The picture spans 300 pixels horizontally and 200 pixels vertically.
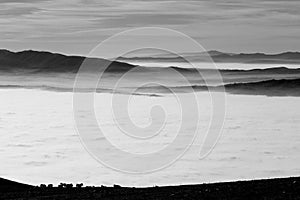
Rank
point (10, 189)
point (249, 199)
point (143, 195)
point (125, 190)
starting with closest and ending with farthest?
point (249, 199)
point (143, 195)
point (125, 190)
point (10, 189)

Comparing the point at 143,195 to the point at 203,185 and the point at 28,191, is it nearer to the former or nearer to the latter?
the point at 203,185

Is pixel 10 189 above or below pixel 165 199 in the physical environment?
below

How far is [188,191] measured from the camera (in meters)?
20.7

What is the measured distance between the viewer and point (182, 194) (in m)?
20.0

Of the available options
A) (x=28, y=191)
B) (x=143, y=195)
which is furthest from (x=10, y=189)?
(x=143, y=195)

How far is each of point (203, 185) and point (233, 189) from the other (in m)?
1.87

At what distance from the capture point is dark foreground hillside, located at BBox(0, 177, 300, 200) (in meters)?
19.5

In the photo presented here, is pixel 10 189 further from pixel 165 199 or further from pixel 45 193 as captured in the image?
pixel 165 199

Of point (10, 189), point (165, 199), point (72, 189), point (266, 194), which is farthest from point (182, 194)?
point (10, 189)

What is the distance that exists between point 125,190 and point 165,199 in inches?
122

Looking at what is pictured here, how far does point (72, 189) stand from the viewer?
23.1 m

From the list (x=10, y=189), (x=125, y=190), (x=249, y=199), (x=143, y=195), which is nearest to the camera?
(x=249, y=199)

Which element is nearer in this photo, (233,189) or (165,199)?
(165,199)

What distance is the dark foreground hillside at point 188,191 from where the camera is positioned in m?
19.5
